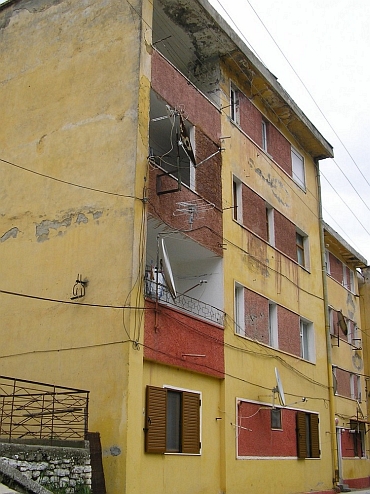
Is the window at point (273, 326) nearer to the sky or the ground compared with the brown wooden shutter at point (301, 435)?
nearer to the sky

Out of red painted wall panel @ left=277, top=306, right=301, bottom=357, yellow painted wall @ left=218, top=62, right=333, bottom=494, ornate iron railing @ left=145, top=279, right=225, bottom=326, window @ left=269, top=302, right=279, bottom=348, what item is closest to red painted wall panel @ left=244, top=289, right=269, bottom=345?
yellow painted wall @ left=218, top=62, right=333, bottom=494

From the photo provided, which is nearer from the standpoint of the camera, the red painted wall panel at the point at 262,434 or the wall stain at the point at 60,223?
the wall stain at the point at 60,223

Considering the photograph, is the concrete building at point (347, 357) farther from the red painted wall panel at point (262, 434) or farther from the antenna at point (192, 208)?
the antenna at point (192, 208)

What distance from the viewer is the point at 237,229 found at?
18.9 metres

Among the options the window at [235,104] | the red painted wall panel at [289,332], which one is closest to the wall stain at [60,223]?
the window at [235,104]

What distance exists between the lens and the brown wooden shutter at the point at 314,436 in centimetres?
2081

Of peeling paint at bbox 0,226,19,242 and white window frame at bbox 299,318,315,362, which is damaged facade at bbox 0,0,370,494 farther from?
white window frame at bbox 299,318,315,362

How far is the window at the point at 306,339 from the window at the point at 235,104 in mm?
7513

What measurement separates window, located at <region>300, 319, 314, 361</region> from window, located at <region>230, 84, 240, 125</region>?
7513 millimetres

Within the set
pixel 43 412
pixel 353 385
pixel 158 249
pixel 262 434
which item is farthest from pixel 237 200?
pixel 353 385

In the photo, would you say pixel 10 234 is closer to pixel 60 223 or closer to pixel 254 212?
pixel 60 223

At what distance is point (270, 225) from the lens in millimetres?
21547

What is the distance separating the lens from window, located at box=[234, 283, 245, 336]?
17981 millimetres

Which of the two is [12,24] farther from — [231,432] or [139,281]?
[231,432]
